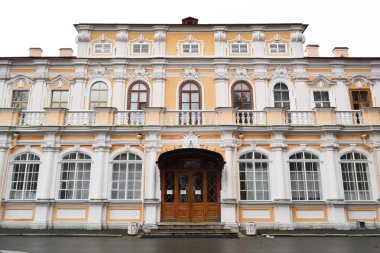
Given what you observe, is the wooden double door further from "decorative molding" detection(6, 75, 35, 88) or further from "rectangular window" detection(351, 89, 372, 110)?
"decorative molding" detection(6, 75, 35, 88)

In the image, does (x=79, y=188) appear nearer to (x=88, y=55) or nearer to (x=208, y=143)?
(x=208, y=143)

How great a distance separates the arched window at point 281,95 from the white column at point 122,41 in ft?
30.0

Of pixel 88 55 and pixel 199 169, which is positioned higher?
pixel 88 55

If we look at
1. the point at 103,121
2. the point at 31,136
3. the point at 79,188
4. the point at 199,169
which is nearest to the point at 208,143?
the point at 199,169

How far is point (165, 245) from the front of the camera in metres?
10.9

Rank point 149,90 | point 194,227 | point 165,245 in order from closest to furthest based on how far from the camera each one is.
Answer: point 165,245, point 194,227, point 149,90

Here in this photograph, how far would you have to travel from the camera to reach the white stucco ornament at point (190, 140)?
51.8 feet

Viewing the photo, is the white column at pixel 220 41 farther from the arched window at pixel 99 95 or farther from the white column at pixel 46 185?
the white column at pixel 46 185

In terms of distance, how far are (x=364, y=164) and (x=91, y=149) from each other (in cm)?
1333

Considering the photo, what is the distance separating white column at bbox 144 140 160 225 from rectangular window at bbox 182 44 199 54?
21.5 ft

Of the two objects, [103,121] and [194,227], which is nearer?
[194,227]

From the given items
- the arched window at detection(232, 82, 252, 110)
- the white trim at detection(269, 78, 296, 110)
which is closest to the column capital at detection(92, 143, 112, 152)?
the arched window at detection(232, 82, 252, 110)

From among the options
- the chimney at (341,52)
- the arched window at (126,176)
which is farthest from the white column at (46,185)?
the chimney at (341,52)

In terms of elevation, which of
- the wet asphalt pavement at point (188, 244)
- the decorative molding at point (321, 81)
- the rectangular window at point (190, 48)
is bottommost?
the wet asphalt pavement at point (188, 244)
